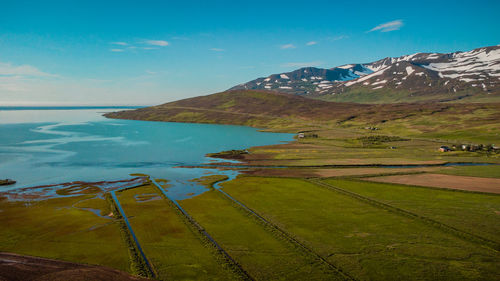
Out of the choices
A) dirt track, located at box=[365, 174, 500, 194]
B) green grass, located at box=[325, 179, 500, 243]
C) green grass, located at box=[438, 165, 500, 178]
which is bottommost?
green grass, located at box=[325, 179, 500, 243]

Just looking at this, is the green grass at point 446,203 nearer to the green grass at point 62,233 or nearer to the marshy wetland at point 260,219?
the marshy wetland at point 260,219

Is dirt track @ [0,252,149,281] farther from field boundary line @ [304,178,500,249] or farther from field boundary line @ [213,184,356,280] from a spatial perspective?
field boundary line @ [304,178,500,249]

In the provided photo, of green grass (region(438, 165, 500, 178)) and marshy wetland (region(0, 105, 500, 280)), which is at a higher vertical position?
green grass (region(438, 165, 500, 178))

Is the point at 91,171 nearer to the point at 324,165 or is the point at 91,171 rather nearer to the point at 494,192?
the point at 324,165

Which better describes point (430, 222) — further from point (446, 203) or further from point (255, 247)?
point (255, 247)

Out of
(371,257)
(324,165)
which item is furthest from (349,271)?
(324,165)

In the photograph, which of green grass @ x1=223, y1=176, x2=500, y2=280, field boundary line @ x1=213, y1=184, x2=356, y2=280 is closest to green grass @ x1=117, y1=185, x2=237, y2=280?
field boundary line @ x1=213, y1=184, x2=356, y2=280

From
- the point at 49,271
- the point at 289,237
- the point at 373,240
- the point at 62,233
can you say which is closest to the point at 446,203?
the point at 373,240
